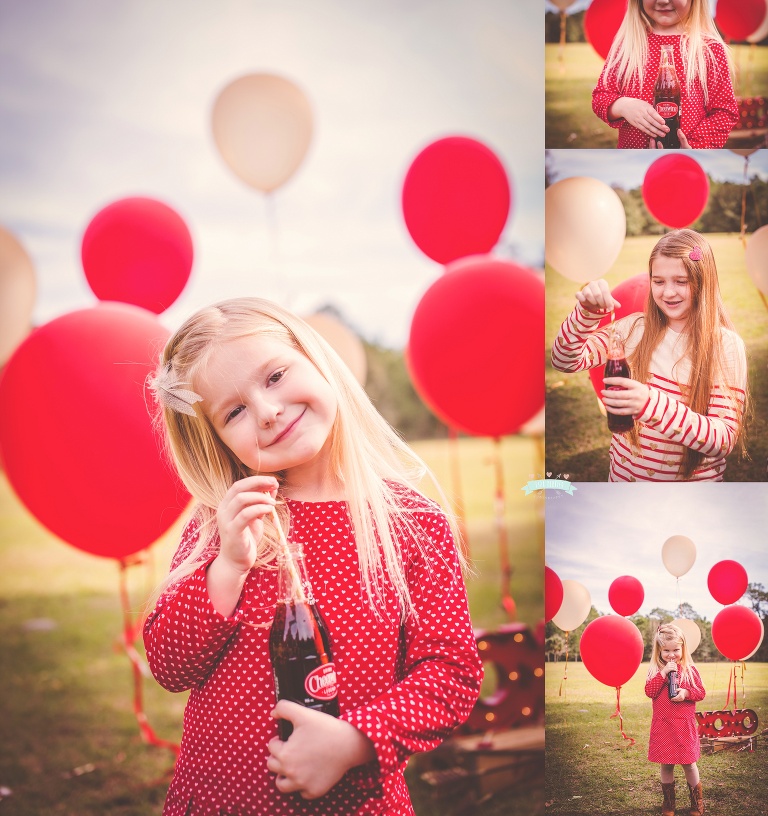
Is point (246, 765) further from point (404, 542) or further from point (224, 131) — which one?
point (224, 131)

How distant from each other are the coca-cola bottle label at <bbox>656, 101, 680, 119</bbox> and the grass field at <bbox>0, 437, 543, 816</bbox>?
3.26 feet

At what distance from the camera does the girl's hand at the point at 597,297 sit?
5.05 feet

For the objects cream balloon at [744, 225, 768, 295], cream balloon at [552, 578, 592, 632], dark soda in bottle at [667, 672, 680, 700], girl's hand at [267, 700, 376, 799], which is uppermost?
cream balloon at [744, 225, 768, 295]

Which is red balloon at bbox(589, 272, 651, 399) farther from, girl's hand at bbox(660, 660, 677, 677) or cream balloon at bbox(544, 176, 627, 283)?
girl's hand at bbox(660, 660, 677, 677)

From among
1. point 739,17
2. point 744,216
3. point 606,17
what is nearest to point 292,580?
point 744,216

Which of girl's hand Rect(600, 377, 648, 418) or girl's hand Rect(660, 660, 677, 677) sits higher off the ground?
girl's hand Rect(600, 377, 648, 418)

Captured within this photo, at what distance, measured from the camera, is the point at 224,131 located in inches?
79.3

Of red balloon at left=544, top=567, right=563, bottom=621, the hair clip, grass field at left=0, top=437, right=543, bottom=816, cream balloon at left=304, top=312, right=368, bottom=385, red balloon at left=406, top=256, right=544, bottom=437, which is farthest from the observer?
grass field at left=0, top=437, right=543, bottom=816

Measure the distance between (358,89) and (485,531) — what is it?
1.44 meters

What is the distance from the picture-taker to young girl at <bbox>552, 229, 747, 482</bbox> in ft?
5.15

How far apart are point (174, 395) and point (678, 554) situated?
1.03 meters

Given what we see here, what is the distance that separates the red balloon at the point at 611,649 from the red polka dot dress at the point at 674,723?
0.20 feet

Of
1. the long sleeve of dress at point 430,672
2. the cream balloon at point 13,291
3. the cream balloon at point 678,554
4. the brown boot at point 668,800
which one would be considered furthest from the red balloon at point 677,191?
the cream balloon at point 13,291

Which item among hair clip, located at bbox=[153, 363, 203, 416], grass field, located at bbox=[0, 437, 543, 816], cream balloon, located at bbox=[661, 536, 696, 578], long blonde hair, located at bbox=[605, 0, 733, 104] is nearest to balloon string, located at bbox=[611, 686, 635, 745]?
cream balloon, located at bbox=[661, 536, 696, 578]
